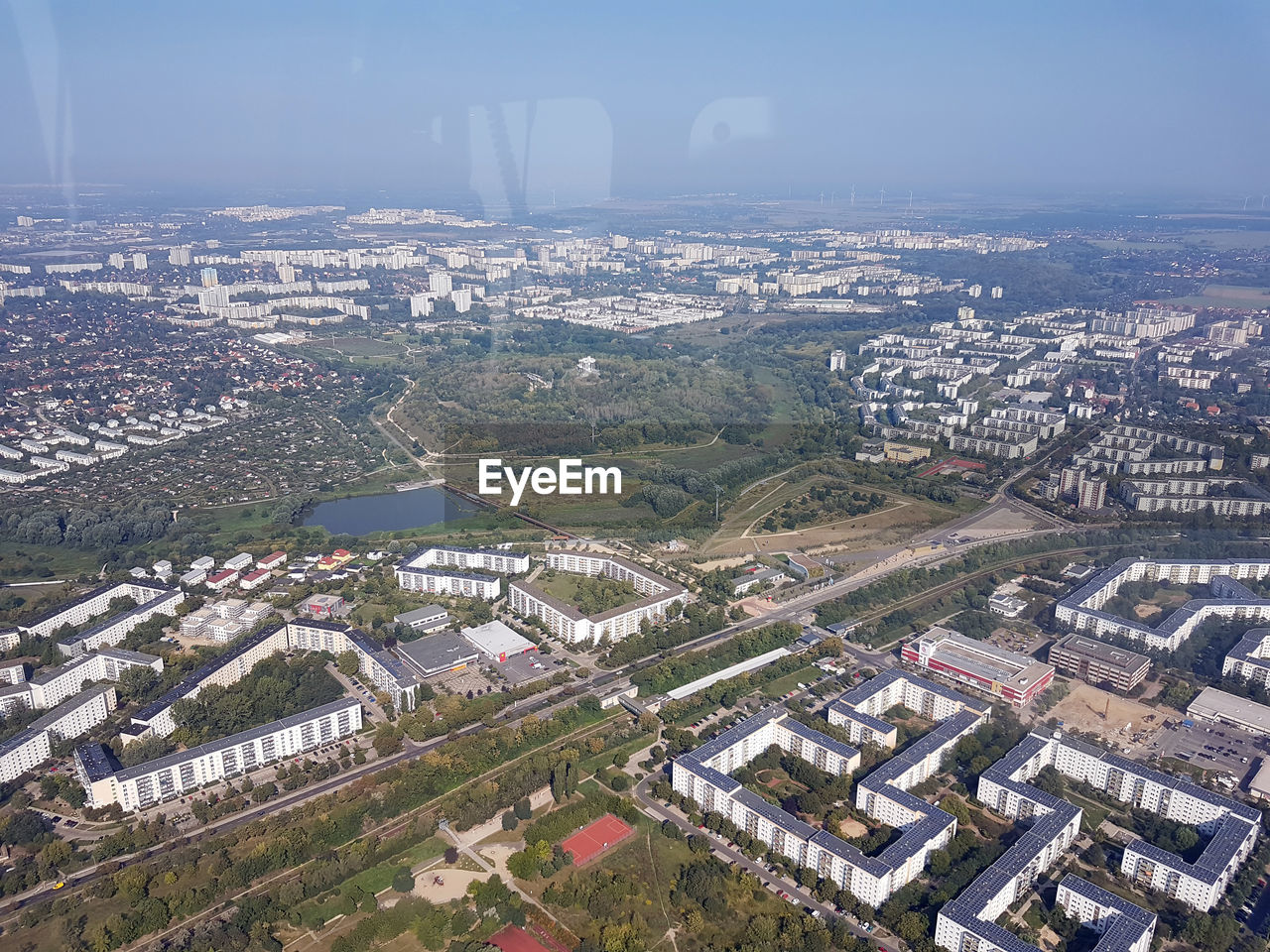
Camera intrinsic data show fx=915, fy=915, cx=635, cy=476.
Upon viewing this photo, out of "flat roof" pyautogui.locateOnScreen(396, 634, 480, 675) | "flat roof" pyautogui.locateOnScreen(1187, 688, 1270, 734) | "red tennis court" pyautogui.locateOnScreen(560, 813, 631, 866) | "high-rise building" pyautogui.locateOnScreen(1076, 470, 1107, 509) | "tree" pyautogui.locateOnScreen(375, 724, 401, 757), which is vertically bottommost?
"red tennis court" pyautogui.locateOnScreen(560, 813, 631, 866)

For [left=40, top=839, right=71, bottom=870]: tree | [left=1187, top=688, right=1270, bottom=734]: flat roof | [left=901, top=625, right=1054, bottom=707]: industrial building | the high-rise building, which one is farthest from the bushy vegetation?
the high-rise building

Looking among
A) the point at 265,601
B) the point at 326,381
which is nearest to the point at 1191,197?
the point at 326,381

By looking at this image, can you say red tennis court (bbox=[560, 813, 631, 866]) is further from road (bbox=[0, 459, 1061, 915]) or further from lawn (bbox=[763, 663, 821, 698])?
lawn (bbox=[763, 663, 821, 698])

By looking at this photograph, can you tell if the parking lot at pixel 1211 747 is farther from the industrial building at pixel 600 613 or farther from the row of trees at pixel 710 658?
the industrial building at pixel 600 613

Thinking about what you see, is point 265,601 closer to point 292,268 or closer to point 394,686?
point 394,686

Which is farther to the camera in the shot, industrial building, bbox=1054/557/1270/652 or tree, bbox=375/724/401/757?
industrial building, bbox=1054/557/1270/652

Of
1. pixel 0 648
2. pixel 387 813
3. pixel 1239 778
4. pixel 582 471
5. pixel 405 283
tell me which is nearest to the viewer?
pixel 387 813
